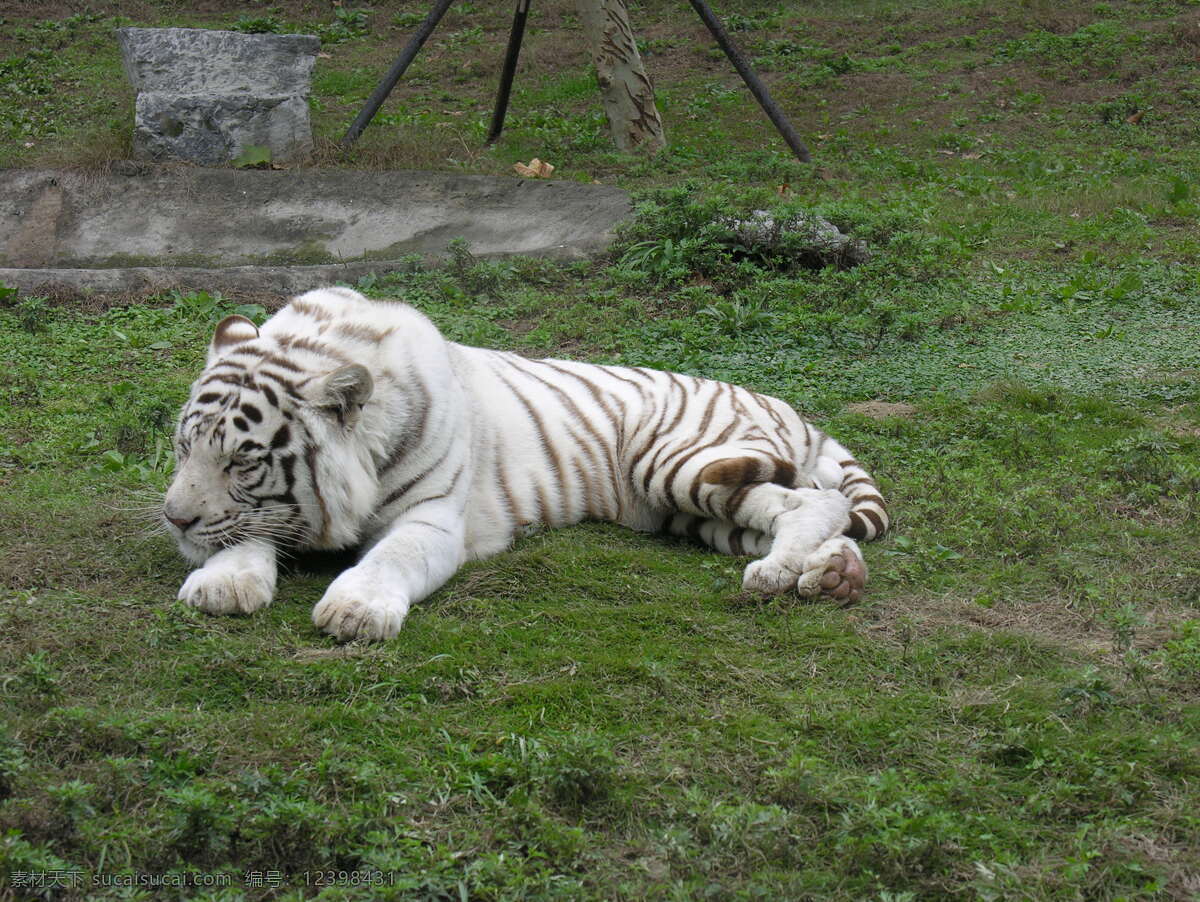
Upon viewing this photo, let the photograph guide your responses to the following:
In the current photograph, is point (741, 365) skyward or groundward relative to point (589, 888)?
groundward

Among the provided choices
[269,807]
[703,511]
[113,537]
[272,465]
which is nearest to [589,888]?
[269,807]

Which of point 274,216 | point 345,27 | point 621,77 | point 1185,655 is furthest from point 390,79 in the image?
point 1185,655

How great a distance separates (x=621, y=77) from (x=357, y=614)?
27.4ft

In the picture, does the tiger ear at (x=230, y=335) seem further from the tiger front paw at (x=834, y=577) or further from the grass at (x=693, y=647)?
the tiger front paw at (x=834, y=577)

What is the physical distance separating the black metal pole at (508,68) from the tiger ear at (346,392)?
749 cm

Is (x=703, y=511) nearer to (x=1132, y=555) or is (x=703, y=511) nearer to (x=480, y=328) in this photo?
(x=1132, y=555)

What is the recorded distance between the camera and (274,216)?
9.49 m

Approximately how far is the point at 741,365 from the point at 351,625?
363cm

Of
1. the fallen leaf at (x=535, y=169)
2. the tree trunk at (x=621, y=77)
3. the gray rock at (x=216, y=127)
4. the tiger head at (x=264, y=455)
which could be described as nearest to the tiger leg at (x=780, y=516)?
the tiger head at (x=264, y=455)

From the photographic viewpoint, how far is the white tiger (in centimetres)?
356

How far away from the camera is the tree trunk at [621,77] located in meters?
10.4

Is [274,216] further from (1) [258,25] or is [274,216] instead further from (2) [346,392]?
(2) [346,392]

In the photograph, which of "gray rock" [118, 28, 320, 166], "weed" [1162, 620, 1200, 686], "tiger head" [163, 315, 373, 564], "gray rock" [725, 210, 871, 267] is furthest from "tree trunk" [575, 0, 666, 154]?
"weed" [1162, 620, 1200, 686]

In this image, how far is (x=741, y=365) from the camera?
21.2 ft
